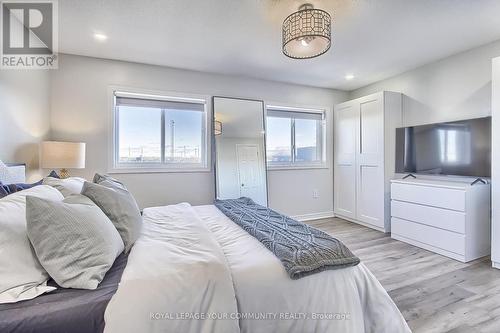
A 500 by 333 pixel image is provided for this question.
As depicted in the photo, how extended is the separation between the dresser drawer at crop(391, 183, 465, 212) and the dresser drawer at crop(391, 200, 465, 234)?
0.06 m

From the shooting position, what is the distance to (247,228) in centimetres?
162

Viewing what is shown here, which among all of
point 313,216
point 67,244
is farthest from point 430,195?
point 67,244

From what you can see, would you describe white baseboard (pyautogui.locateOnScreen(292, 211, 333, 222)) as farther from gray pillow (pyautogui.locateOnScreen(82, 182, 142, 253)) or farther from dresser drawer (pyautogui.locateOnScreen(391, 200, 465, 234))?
gray pillow (pyautogui.locateOnScreen(82, 182, 142, 253))

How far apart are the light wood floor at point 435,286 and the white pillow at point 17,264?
211 cm

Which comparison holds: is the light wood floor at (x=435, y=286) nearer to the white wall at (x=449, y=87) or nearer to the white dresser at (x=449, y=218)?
the white dresser at (x=449, y=218)

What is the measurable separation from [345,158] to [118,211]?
3.80 m

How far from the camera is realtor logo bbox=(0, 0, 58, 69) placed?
6.79 feet

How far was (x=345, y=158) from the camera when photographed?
170 inches

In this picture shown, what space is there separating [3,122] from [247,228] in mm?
2226

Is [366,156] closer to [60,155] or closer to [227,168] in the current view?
[227,168]

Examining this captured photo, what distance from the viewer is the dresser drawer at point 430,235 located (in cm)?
266

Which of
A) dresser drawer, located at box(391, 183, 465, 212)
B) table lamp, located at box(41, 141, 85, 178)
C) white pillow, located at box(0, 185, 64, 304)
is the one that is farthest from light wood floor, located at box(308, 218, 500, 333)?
table lamp, located at box(41, 141, 85, 178)

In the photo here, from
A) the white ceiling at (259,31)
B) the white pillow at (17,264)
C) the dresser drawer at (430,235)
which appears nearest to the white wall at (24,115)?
the white ceiling at (259,31)

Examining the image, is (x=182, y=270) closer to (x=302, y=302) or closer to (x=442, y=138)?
(x=302, y=302)
